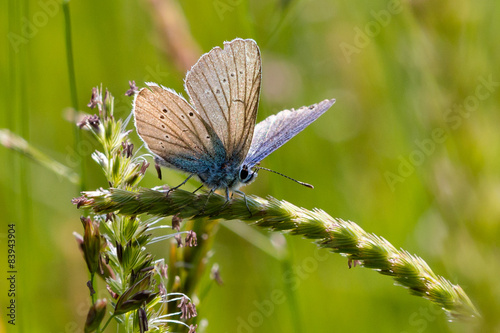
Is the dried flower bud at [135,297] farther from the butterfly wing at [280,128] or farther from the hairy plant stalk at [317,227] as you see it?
the butterfly wing at [280,128]

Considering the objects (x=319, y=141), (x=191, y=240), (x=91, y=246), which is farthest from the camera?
(x=319, y=141)

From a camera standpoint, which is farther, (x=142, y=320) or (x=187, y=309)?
(x=187, y=309)

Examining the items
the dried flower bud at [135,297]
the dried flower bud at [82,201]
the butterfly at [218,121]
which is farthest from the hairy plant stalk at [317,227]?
the butterfly at [218,121]

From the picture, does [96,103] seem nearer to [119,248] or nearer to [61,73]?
[119,248]

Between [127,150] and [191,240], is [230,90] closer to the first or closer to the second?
[127,150]

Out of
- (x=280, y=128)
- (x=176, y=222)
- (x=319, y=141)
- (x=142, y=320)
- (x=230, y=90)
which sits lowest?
(x=142, y=320)

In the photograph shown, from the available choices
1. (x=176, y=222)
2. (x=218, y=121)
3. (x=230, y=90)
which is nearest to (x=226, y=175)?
(x=218, y=121)
